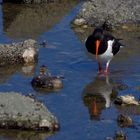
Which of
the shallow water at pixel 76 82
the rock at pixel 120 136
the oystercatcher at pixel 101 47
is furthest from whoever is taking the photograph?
the oystercatcher at pixel 101 47

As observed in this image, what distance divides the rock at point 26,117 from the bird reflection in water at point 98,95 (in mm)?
687

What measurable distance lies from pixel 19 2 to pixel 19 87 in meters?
4.53

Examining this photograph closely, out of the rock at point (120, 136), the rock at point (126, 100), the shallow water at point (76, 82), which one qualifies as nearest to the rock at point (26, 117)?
the shallow water at point (76, 82)

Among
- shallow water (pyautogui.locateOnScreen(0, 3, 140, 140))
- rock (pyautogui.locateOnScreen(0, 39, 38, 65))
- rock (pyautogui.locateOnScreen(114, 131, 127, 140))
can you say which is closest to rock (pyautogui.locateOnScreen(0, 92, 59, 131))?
shallow water (pyautogui.locateOnScreen(0, 3, 140, 140))

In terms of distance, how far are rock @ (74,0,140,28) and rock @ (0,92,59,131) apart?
14.2ft

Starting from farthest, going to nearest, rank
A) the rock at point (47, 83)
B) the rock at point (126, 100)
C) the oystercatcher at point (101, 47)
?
the oystercatcher at point (101, 47), the rock at point (47, 83), the rock at point (126, 100)

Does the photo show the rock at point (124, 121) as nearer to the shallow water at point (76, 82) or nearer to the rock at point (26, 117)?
the shallow water at point (76, 82)

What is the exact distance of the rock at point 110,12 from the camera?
11.4m

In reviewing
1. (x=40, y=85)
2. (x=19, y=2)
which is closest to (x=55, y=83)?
(x=40, y=85)

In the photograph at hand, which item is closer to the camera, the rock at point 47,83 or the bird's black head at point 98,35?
the rock at point 47,83

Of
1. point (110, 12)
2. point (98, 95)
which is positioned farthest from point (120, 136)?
point (110, 12)

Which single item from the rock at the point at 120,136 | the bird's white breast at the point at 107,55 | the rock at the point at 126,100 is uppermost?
the bird's white breast at the point at 107,55

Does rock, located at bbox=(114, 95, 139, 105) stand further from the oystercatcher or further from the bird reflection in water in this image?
the oystercatcher

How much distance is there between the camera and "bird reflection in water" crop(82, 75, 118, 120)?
7.82 m
